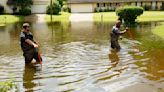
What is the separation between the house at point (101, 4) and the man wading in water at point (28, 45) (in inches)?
2225

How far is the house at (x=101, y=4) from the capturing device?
7125cm

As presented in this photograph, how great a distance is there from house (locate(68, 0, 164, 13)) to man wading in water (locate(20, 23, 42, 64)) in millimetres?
56507

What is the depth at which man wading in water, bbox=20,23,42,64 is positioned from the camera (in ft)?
49.0

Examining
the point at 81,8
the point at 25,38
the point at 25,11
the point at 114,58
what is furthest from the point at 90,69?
the point at 81,8

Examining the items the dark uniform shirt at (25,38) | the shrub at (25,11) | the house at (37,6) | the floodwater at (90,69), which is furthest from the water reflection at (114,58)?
the house at (37,6)

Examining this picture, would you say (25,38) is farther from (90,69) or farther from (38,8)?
(38,8)

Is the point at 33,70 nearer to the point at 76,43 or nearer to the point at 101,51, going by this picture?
the point at 101,51

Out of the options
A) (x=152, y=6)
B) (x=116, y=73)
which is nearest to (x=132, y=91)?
(x=116, y=73)

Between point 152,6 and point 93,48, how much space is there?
175 ft

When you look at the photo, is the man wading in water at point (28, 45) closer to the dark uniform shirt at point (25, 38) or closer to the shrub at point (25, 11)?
the dark uniform shirt at point (25, 38)

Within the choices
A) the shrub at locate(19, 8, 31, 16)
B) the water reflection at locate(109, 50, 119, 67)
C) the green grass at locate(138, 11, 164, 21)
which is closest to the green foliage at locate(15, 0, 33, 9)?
the shrub at locate(19, 8, 31, 16)

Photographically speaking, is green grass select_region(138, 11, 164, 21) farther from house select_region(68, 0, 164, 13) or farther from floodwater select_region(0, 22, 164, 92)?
floodwater select_region(0, 22, 164, 92)

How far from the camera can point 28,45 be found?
15.2 metres

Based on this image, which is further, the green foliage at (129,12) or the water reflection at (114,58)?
the green foliage at (129,12)
